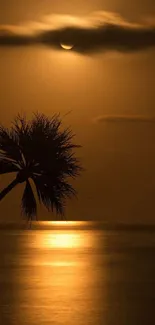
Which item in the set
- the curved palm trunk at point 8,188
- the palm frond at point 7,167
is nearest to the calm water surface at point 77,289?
the curved palm trunk at point 8,188

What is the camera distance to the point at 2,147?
23.4m

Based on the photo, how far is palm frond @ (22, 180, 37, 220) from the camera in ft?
75.9

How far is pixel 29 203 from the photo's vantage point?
2352 cm

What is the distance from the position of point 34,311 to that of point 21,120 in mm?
16852

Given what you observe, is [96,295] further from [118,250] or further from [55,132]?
[55,132]

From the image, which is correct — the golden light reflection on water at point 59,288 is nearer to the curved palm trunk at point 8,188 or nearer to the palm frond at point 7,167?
the curved palm trunk at point 8,188

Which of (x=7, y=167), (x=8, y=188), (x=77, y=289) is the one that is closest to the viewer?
(x=77, y=289)

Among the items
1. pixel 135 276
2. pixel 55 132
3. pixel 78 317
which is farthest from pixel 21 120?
pixel 78 317

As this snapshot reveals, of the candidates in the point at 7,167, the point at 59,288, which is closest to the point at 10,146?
the point at 7,167

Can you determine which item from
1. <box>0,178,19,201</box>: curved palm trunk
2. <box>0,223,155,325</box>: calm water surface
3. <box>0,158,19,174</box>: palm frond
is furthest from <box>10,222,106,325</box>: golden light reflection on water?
<box>0,158,19,174</box>: palm frond

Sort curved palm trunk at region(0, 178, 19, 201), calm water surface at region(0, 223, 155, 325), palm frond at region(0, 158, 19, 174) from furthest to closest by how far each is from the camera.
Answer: palm frond at region(0, 158, 19, 174) → curved palm trunk at region(0, 178, 19, 201) → calm water surface at region(0, 223, 155, 325)

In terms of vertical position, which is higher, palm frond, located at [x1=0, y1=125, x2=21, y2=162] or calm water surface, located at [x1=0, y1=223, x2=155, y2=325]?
palm frond, located at [x1=0, y1=125, x2=21, y2=162]

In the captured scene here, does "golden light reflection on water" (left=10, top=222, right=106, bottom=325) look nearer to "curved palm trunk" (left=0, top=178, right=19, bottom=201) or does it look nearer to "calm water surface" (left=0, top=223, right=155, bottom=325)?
"calm water surface" (left=0, top=223, right=155, bottom=325)

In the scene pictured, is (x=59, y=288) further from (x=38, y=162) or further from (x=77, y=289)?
(x=38, y=162)
